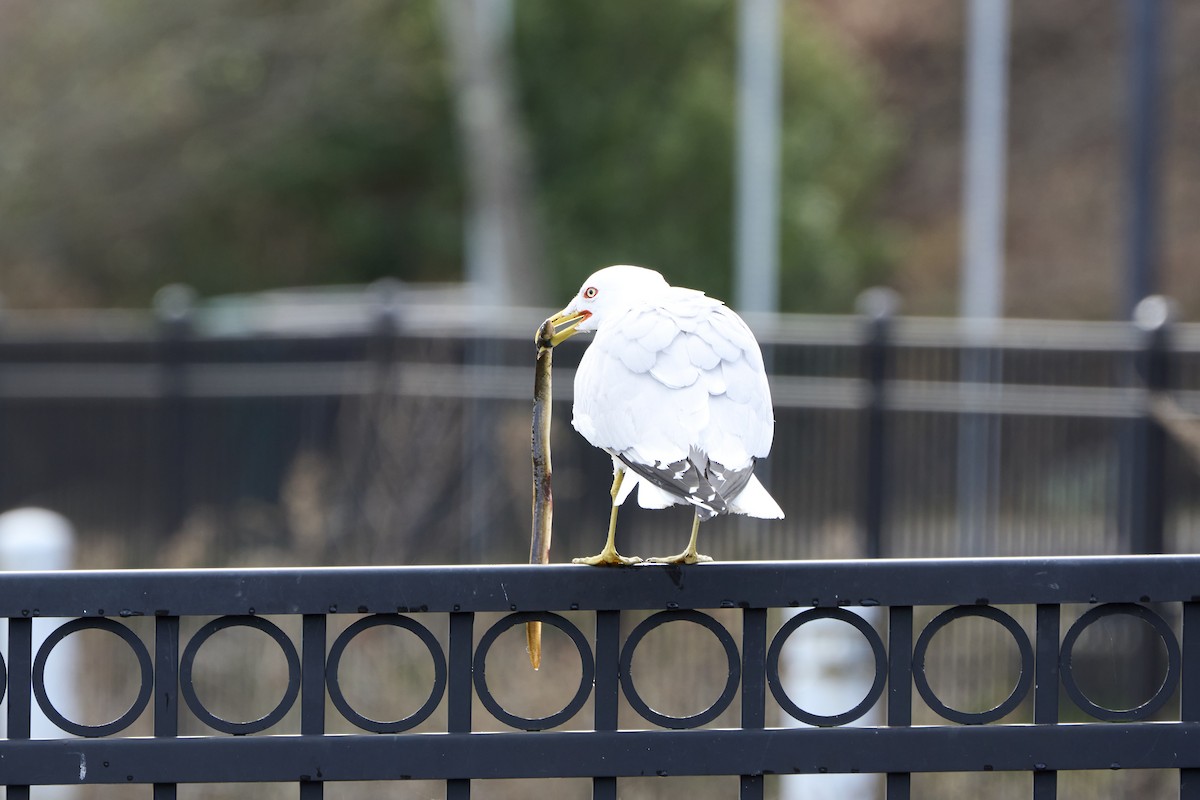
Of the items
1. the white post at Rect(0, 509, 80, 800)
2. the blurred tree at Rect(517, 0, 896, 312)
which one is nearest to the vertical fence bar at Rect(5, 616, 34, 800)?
the white post at Rect(0, 509, 80, 800)

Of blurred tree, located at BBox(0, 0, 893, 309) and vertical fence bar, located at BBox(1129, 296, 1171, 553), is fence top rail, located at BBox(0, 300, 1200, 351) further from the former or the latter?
blurred tree, located at BBox(0, 0, 893, 309)

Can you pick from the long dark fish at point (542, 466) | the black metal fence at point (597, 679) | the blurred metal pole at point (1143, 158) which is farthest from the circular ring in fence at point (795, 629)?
the blurred metal pole at point (1143, 158)

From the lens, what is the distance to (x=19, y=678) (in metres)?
2.47

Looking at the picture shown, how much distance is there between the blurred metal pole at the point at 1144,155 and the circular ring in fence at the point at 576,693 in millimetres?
6963

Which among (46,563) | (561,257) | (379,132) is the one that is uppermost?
(379,132)

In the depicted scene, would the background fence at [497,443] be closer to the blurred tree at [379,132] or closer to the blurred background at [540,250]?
the blurred background at [540,250]

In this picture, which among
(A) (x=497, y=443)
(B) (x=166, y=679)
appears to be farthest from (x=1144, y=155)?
(B) (x=166, y=679)

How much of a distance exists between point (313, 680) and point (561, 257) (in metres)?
22.2

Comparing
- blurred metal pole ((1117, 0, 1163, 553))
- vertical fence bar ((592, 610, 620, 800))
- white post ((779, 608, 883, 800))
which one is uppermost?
blurred metal pole ((1117, 0, 1163, 553))

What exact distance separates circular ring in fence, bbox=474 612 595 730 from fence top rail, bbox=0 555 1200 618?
0.04m

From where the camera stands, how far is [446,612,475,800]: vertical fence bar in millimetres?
2486

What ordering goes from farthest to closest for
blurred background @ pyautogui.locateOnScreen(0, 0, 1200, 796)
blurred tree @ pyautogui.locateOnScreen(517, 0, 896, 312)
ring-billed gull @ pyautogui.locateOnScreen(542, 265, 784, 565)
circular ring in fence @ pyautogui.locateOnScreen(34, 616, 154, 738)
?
blurred tree @ pyautogui.locateOnScreen(517, 0, 896, 312) < blurred background @ pyautogui.locateOnScreen(0, 0, 1200, 796) < ring-billed gull @ pyautogui.locateOnScreen(542, 265, 784, 565) < circular ring in fence @ pyautogui.locateOnScreen(34, 616, 154, 738)

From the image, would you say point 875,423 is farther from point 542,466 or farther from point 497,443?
point 542,466

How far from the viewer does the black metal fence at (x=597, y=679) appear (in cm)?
244
